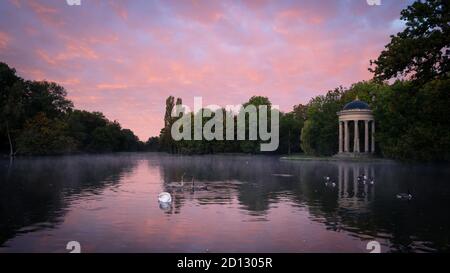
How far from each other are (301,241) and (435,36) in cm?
1704

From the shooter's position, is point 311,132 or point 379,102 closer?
point 379,102

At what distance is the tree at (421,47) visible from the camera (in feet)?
87.6

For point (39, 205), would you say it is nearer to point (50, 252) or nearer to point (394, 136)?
point (50, 252)

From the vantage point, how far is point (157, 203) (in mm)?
29047


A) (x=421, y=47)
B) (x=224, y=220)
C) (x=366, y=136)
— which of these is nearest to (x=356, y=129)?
(x=366, y=136)

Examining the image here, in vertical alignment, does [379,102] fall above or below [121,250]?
above

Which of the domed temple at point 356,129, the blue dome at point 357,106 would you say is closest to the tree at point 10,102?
the domed temple at point 356,129

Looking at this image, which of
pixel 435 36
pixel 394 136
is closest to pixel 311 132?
pixel 394 136

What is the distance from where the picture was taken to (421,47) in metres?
26.8

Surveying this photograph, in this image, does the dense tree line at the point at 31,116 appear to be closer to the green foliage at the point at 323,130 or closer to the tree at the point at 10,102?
the tree at the point at 10,102

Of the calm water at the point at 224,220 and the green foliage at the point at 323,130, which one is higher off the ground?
the green foliage at the point at 323,130

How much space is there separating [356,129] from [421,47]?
7343 cm

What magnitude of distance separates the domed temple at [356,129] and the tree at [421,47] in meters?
69.4

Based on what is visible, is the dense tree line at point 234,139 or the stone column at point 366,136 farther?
the dense tree line at point 234,139
